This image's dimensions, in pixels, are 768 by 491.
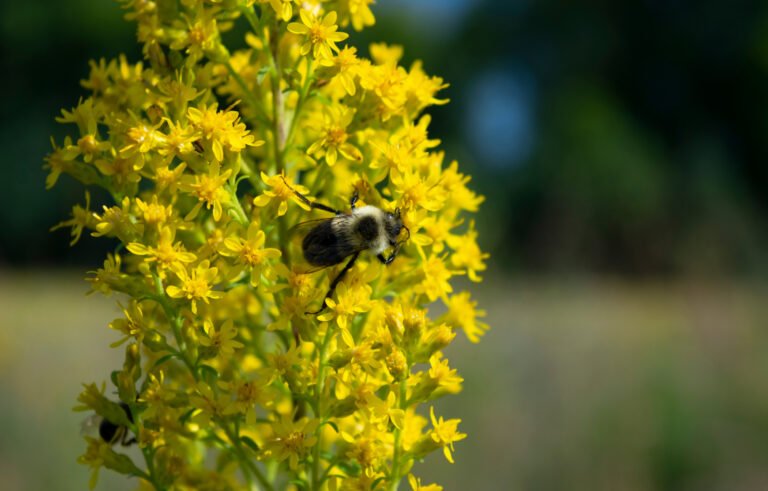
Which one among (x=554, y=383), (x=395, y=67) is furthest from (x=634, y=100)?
(x=395, y=67)

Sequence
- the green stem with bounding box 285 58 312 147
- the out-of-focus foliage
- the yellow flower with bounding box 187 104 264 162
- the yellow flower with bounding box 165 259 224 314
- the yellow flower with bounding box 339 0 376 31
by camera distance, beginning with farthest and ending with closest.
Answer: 1. the out-of-focus foliage
2. the yellow flower with bounding box 339 0 376 31
3. the green stem with bounding box 285 58 312 147
4. the yellow flower with bounding box 187 104 264 162
5. the yellow flower with bounding box 165 259 224 314

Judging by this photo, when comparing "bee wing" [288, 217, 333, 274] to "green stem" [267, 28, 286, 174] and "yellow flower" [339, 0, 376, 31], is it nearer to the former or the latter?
"green stem" [267, 28, 286, 174]

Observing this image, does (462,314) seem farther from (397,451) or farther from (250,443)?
(250,443)

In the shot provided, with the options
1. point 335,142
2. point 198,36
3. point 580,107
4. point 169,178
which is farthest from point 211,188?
point 580,107

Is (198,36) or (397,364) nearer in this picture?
(397,364)

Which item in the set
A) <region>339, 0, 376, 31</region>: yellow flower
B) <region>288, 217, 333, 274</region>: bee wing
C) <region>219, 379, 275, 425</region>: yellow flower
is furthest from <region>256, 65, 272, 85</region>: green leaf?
<region>219, 379, 275, 425</region>: yellow flower

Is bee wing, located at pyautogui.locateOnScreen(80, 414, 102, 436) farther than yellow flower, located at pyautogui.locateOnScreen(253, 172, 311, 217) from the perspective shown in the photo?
Yes

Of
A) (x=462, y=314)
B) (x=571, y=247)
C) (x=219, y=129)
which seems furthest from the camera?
(x=571, y=247)
